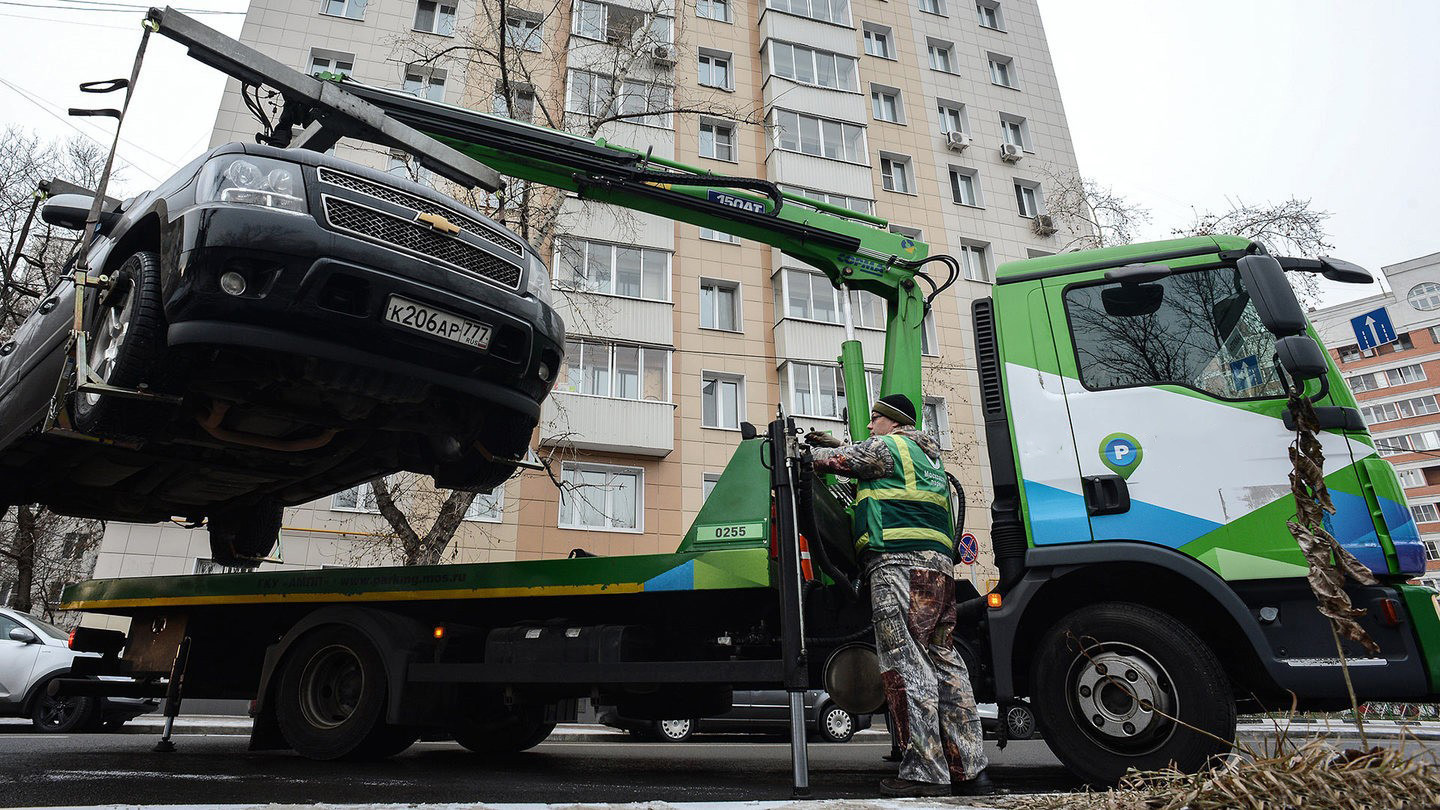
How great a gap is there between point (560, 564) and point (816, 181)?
18993 mm

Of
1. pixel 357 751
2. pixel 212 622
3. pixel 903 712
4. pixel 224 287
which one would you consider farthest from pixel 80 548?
pixel 903 712

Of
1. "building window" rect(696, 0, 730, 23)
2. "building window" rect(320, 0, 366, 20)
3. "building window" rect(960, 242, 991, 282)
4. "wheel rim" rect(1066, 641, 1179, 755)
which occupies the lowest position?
"wheel rim" rect(1066, 641, 1179, 755)

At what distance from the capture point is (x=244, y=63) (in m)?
4.45

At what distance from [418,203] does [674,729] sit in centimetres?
828

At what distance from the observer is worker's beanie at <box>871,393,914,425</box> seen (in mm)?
4465

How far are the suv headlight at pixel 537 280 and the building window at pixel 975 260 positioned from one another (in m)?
20.7

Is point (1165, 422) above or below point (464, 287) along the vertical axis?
below

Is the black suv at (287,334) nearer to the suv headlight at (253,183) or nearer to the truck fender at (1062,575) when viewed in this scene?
the suv headlight at (253,183)

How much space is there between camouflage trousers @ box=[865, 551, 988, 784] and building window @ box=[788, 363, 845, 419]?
51.2ft

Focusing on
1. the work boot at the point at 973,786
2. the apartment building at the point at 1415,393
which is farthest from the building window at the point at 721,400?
the apartment building at the point at 1415,393

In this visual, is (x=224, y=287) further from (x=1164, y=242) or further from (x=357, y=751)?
(x=1164, y=242)

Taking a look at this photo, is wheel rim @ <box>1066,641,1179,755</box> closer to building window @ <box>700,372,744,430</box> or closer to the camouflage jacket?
the camouflage jacket

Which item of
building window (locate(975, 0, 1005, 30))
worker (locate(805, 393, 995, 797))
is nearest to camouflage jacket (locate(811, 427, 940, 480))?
worker (locate(805, 393, 995, 797))

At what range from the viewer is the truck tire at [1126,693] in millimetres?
3627
